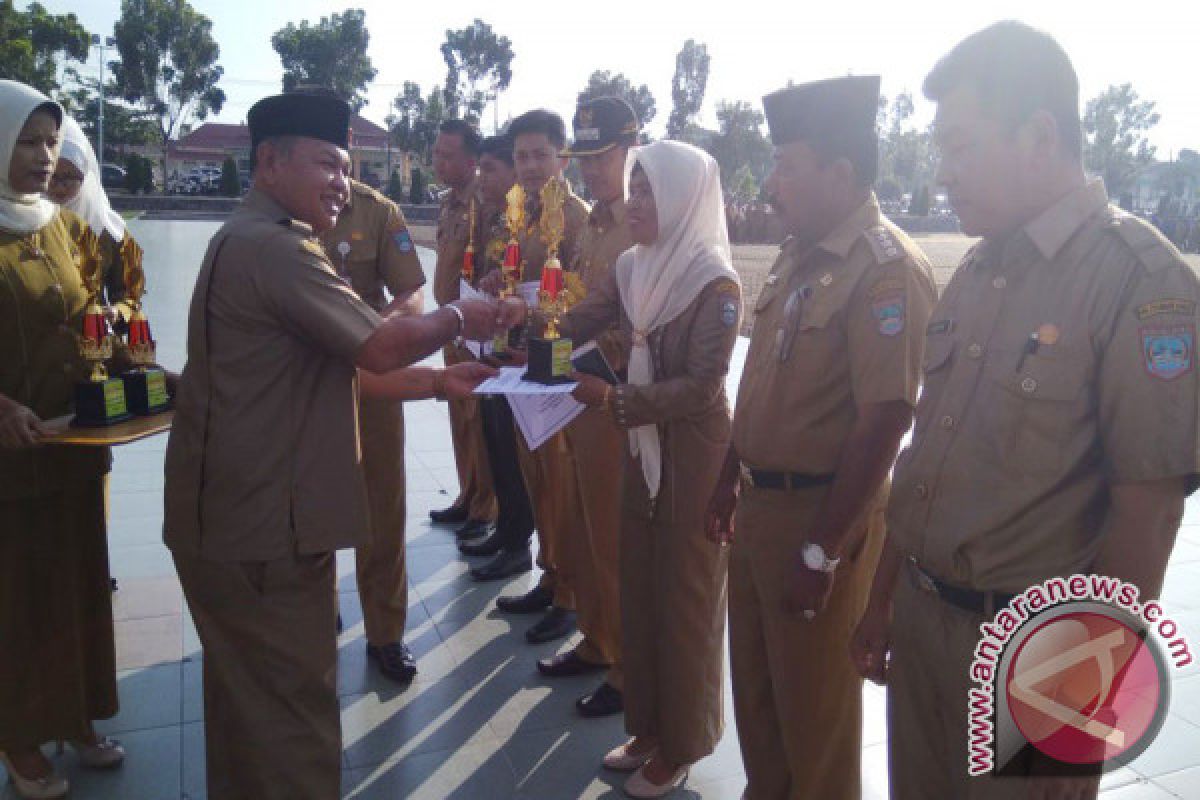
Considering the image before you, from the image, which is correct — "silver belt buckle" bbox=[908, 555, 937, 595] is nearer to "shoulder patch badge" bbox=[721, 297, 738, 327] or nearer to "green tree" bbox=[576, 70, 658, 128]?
"shoulder patch badge" bbox=[721, 297, 738, 327]

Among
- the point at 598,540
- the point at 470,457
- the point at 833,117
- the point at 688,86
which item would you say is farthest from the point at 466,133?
the point at 688,86

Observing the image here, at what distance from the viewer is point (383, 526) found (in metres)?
3.70

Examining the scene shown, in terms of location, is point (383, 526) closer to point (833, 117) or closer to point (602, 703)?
point (602, 703)

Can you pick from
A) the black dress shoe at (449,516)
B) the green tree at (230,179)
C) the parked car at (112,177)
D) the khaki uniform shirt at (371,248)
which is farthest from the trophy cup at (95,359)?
the parked car at (112,177)

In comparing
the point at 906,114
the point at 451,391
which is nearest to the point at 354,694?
the point at 451,391

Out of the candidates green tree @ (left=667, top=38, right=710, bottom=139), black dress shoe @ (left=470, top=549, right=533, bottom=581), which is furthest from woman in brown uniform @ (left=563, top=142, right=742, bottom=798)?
green tree @ (left=667, top=38, right=710, bottom=139)

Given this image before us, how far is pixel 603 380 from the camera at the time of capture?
2871 mm

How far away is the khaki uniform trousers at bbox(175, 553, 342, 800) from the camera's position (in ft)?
7.34

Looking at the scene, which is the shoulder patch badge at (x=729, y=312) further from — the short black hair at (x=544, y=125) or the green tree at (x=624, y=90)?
the green tree at (x=624, y=90)

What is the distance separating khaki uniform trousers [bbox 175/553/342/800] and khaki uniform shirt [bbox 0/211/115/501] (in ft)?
2.57

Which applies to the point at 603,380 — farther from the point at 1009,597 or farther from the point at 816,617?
the point at 1009,597

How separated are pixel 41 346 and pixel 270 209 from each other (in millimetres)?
1010

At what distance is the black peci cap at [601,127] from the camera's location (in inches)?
141

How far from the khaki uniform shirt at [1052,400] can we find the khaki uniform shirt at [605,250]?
5.51 feet
